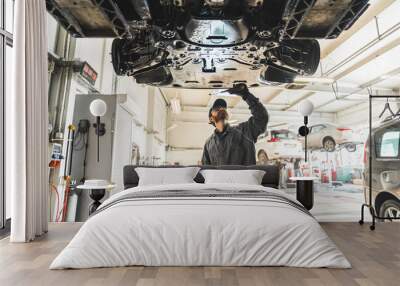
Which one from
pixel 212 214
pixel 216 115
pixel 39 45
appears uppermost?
pixel 39 45

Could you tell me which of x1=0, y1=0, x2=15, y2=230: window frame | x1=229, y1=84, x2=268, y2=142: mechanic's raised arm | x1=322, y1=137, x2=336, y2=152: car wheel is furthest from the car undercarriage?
x1=322, y1=137, x2=336, y2=152: car wheel

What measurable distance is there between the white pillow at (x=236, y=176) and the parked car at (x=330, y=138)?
848 mm

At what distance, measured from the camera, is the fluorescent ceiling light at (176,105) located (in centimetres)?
477

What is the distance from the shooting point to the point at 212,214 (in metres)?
2.73

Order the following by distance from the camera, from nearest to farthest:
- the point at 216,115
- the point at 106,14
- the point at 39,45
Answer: the point at 39,45
the point at 106,14
the point at 216,115

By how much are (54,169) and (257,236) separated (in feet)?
9.77

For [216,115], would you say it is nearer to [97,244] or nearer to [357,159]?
[357,159]

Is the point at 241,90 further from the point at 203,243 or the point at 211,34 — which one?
the point at 203,243

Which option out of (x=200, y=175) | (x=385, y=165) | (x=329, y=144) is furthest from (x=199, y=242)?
(x=385, y=165)

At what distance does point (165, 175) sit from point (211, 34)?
6.05 feet

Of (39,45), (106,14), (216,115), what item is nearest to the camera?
(39,45)

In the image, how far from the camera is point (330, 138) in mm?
4727

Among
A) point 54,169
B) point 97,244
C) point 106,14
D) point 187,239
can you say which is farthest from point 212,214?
point 106,14

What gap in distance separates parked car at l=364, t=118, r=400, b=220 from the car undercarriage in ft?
4.10
